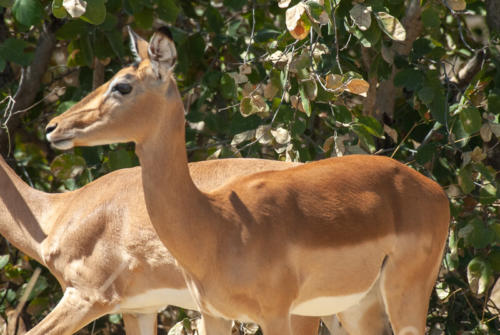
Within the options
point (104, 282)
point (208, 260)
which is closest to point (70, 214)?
point (104, 282)

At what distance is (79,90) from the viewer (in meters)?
5.88

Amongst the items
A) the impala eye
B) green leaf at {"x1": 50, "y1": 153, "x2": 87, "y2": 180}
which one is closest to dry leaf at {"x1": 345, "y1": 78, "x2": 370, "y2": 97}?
the impala eye

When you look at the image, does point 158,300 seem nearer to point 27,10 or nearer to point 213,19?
point 27,10

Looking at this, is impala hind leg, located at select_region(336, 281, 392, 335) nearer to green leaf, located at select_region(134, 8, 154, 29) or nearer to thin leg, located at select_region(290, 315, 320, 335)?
thin leg, located at select_region(290, 315, 320, 335)

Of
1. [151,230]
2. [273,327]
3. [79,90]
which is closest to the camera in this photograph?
[273,327]

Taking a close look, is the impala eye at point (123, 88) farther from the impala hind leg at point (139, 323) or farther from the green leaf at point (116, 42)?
the green leaf at point (116, 42)

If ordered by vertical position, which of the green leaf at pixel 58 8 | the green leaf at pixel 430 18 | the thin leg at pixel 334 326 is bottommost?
the thin leg at pixel 334 326

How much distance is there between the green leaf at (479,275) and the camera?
479 cm

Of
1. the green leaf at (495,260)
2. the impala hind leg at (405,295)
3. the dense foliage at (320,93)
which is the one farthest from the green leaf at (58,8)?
the green leaf at (495,260)

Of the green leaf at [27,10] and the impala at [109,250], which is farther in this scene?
the green leaf at [27,10]

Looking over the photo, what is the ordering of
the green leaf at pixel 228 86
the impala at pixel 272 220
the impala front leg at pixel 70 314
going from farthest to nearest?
the green leaf at pixel 228 86
the impala front leg at pixel 70 314
the impala at pixel 272 220

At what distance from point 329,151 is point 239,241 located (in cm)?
163

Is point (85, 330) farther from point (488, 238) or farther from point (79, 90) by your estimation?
point (488, 238)

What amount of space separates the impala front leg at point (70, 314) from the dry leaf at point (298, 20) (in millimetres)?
1765
